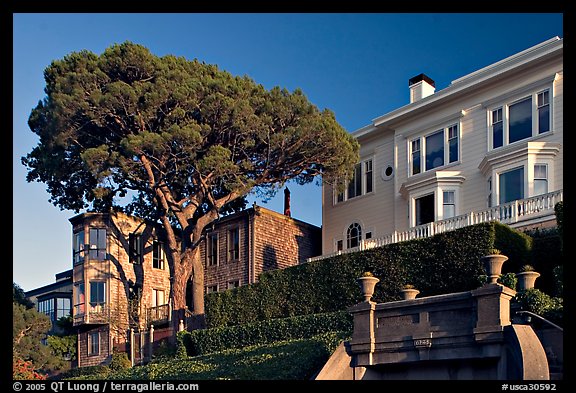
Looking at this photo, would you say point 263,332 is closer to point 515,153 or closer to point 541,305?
point 515,153

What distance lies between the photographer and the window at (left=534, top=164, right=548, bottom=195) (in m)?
30.4

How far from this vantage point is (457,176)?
3403cm

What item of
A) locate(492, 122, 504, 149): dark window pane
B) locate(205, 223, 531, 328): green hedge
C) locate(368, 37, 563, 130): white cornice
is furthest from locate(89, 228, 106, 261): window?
locate(492, 122, 504, 149): dark window pane

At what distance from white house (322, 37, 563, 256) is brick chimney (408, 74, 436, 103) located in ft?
0.15

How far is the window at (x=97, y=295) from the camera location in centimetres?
4331

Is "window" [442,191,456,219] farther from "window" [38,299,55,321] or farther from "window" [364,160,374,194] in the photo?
"window" [38,299,55,321]

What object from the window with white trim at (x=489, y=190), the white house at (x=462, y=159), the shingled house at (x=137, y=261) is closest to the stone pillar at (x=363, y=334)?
the white house at (x=462, y=159)

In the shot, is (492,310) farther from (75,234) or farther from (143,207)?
(75,234)

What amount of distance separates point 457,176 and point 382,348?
1434 centimetres

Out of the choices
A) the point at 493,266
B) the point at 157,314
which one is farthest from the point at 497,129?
the point at 157,314

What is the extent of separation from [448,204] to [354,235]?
626 cm

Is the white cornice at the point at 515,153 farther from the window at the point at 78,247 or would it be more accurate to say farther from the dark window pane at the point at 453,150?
the window at the point at 78,247

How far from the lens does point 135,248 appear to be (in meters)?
45.2

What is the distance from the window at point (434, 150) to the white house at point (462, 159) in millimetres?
44
